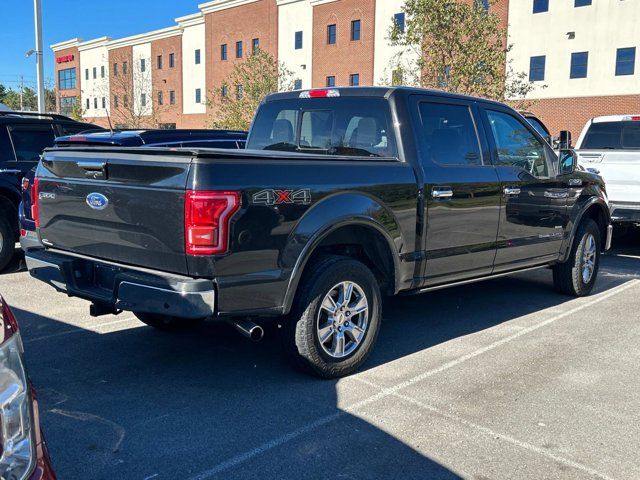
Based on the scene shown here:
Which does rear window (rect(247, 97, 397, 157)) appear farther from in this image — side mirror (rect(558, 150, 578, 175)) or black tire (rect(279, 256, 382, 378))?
side mirror (rect(558, 150, 578, 175))

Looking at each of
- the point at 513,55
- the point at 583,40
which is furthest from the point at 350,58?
the point at 583,40

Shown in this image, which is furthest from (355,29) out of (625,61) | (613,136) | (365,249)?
(365,249)

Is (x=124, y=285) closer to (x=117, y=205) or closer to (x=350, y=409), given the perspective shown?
(x=117, y=205)

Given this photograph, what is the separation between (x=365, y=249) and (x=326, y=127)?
50.4 inches

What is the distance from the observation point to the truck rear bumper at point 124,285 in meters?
3.63

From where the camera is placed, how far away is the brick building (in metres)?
32.5

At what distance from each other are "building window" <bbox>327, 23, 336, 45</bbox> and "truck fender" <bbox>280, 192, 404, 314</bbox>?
140 feet

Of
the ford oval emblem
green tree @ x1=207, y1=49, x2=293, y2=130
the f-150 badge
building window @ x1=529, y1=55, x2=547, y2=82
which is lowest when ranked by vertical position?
the ford oval emblem

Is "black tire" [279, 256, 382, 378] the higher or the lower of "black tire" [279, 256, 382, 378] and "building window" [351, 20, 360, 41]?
the lower

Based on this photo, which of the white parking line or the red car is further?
the white parking line

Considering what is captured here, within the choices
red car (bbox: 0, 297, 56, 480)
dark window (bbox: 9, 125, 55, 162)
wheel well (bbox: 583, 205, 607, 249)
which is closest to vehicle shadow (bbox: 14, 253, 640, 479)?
red car (bbox: 0, 297, 56, 480)

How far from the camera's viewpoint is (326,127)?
215 inches

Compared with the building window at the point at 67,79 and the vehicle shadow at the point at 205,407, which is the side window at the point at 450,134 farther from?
the building window at the point at 67,79

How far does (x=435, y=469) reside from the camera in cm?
333
